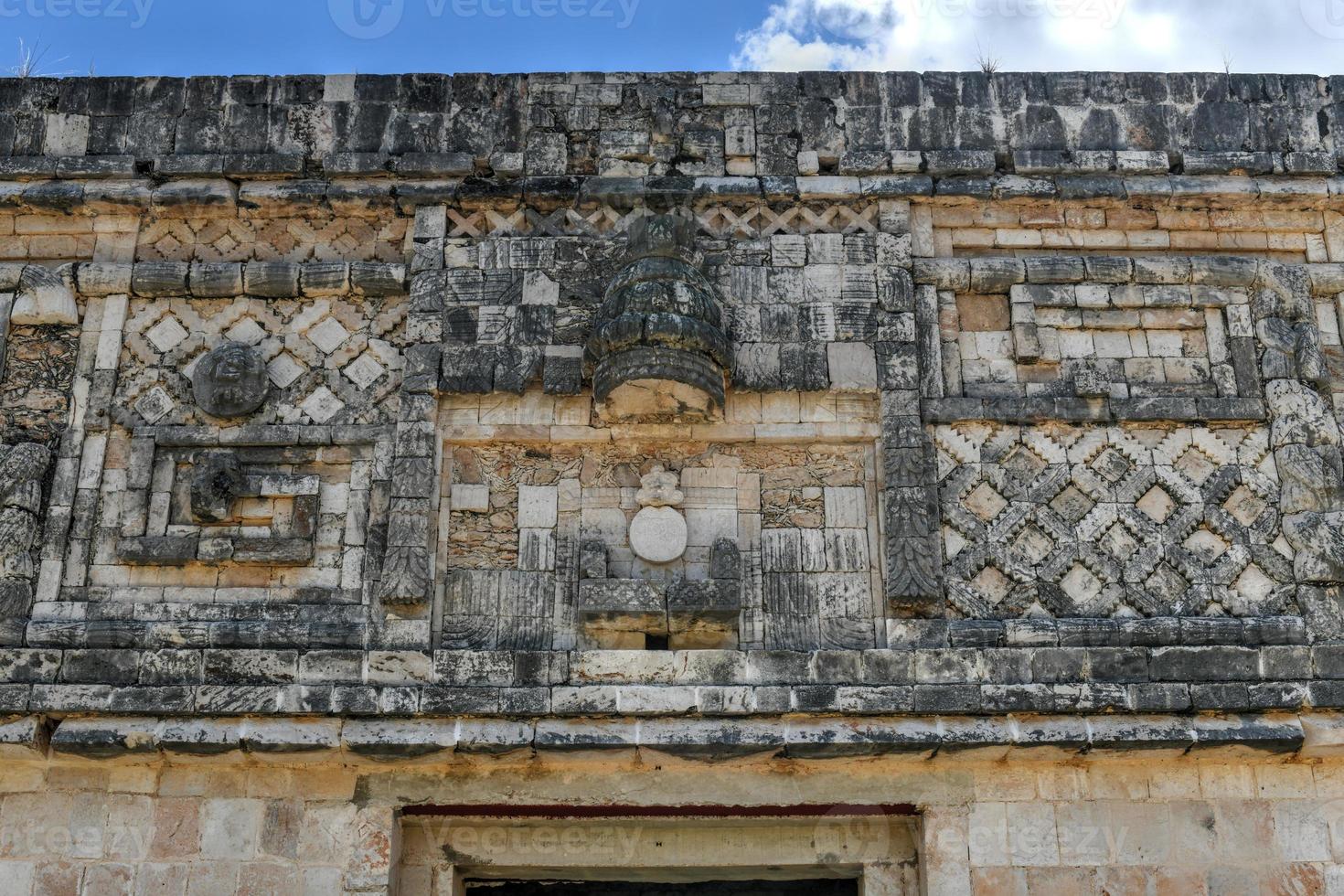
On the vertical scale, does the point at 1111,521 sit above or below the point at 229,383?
below

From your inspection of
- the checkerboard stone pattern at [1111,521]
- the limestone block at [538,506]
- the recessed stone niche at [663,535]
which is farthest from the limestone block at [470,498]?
the checkerboard stone pattern at [1111,521]

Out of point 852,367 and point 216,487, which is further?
point 852,367

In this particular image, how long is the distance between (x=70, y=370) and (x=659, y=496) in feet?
10.7

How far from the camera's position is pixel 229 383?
7305 mm

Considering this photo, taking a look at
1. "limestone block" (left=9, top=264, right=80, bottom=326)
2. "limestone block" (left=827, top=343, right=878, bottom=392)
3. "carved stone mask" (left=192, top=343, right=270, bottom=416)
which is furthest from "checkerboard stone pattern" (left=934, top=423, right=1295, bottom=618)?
"limestone block" (left=9, top=264, right=80, bottom=326)

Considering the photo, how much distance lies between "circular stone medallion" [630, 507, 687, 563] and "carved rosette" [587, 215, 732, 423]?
523 mm

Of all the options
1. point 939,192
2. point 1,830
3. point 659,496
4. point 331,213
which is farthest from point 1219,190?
point 1,830

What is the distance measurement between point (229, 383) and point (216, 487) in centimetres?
60

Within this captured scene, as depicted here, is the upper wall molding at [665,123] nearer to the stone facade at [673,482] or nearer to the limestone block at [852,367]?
the stone facade at [673,482]

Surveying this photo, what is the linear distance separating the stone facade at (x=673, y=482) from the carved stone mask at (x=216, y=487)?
0.02m

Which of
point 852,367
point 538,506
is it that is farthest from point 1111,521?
point 538,506

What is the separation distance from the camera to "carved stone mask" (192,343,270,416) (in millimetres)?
7301

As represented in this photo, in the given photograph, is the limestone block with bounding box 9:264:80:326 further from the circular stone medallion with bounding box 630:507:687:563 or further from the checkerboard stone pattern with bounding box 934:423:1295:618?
the checkerboard stone pattern with bounding box 934:423:1295:618

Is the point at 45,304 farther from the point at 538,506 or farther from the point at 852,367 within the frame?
the point at 852,367
